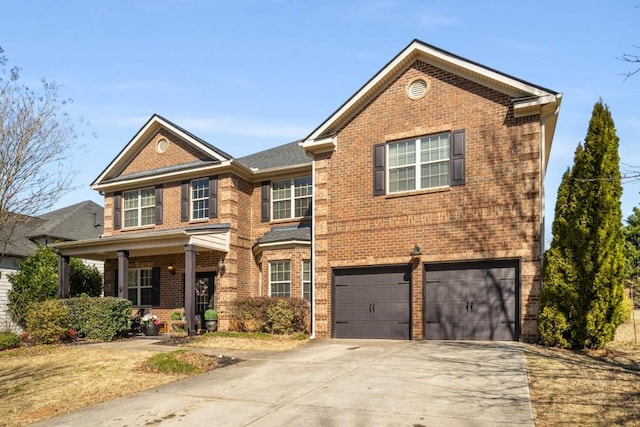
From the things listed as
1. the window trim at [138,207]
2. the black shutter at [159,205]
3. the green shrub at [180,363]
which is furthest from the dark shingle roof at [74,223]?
the green shrub at [180,363]

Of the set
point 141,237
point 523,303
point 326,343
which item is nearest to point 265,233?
point 141,237

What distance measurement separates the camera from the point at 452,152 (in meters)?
15.0

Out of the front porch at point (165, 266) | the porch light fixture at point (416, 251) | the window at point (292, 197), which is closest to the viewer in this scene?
the porch light fixture at point (416, 251)

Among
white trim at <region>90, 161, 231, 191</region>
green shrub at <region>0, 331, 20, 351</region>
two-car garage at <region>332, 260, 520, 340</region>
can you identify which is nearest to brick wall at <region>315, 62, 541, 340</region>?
two-car garage at <region>332, 260, 520, 340</region>

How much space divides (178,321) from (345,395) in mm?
10710

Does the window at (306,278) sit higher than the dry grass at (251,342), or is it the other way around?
the window at (306,278)

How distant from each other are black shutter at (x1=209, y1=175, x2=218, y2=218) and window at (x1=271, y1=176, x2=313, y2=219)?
2.08 m

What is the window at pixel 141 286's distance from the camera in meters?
21.3

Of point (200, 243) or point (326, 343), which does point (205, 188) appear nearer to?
point (200, 243)

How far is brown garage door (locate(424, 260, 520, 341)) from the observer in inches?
555

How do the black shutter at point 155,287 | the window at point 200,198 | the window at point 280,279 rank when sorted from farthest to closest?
the black shutter at point 155,287 < the window at point 200,198 < the window at point 280,279

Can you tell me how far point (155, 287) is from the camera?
21.0 meters

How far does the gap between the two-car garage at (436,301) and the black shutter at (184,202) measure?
692 centimetres

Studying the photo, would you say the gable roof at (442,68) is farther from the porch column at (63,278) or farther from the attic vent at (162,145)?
the porch column at (63,278)
